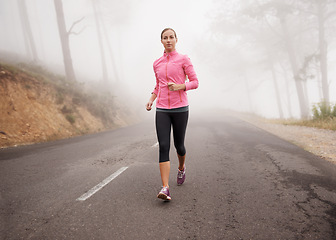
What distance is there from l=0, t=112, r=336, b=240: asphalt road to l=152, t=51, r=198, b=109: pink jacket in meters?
1.39

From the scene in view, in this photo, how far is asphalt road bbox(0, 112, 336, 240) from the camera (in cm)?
235

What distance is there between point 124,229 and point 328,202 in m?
2.56

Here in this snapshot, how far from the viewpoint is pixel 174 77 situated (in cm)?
329

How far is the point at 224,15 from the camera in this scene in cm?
2081

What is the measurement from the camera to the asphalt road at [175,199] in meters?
2.35

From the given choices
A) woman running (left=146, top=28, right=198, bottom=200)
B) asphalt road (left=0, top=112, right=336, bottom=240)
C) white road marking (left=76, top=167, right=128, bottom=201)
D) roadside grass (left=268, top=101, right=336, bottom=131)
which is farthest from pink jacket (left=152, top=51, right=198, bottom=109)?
roadside grass (left=268, top=101, right=336, bottom=131)

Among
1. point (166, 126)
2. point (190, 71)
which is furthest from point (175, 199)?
point (190, 71)

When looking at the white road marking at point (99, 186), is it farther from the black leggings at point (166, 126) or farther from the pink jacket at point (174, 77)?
the pink jacket at point (174, 77)

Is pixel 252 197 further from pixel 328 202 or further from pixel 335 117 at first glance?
pixel 335 117

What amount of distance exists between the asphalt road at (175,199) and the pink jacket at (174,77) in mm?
1386

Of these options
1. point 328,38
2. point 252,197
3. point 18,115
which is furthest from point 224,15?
point 252,197

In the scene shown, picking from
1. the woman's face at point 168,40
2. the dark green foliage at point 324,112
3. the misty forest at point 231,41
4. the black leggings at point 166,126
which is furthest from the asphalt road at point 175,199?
the misty forest at point 231,41

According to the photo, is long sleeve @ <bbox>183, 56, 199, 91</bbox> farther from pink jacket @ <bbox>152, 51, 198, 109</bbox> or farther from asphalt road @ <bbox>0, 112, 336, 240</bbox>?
asphalt road @ <bbox>0, 112, 336, 240</bbox>

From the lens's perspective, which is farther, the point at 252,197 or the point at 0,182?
the point at 0,182
